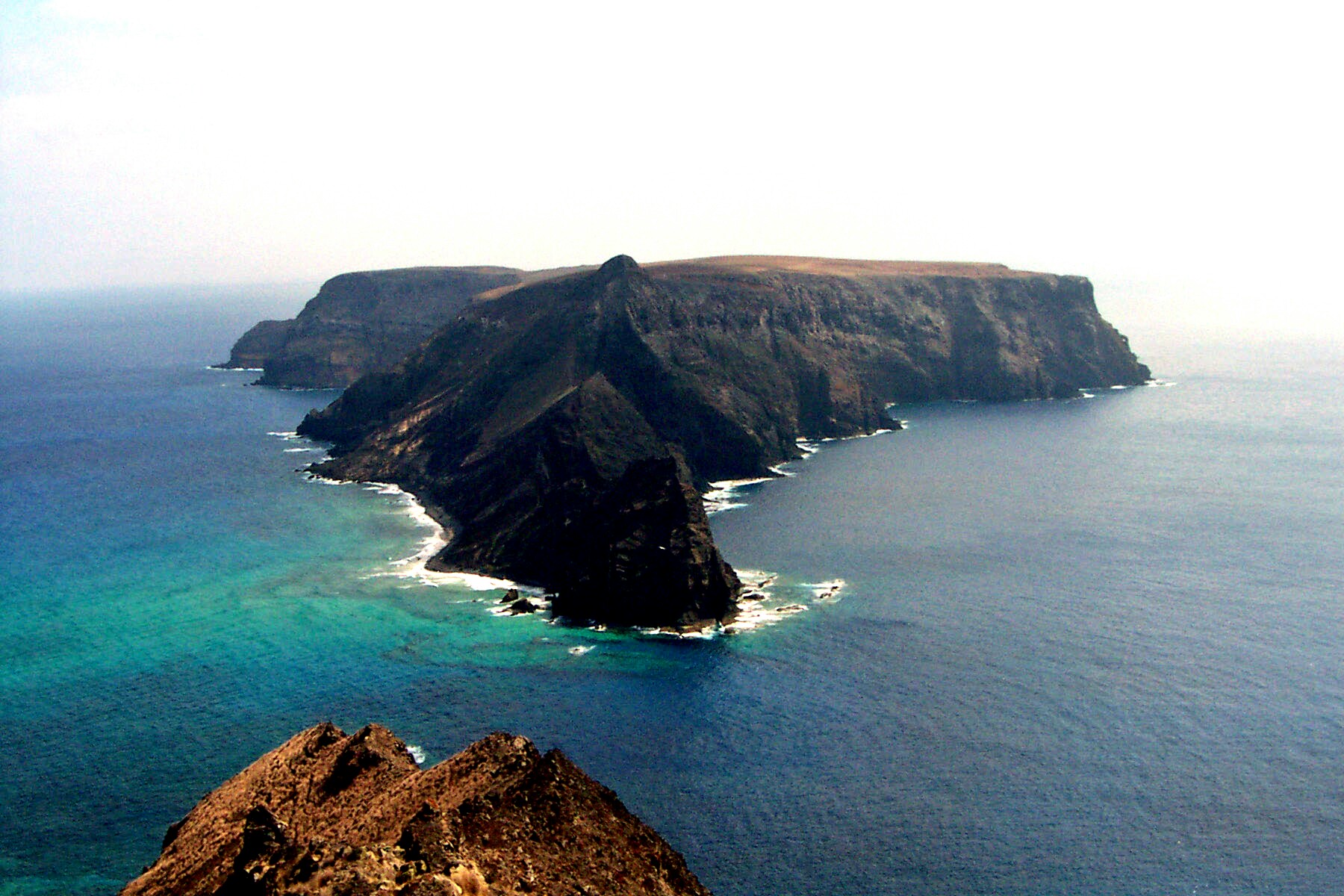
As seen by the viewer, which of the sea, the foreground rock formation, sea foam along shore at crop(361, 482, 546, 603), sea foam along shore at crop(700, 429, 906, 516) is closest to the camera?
the foreground rock formation

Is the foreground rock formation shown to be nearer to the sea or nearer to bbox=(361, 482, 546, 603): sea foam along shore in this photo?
the sea

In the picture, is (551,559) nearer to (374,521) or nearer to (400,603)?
(400,603)

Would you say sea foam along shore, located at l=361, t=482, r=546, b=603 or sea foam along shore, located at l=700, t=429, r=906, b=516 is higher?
sea foam along shore, located at l=700, t=429, r=906, b=516

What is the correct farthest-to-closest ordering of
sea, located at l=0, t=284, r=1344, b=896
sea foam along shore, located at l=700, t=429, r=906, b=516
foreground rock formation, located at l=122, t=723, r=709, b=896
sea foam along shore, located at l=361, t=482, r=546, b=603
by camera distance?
sea foam along shore, located at l=700, t=429, r=906, b=516, sea foam along shore, located at l=361, t=482, r=546, b=603, sea, located at l=0, t=284, r=1344, b=896, foreground rock formation, located at l=122, t=723, r=709, b=896

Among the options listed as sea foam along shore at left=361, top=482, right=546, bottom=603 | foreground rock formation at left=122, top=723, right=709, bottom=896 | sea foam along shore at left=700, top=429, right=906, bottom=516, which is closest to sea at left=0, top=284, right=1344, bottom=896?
sea foam along shore at left=361, top=482, right=546, bottom=603

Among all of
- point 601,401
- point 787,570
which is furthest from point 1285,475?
point 601,401

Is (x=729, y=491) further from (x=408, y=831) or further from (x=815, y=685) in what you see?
(x=408, y=831)
